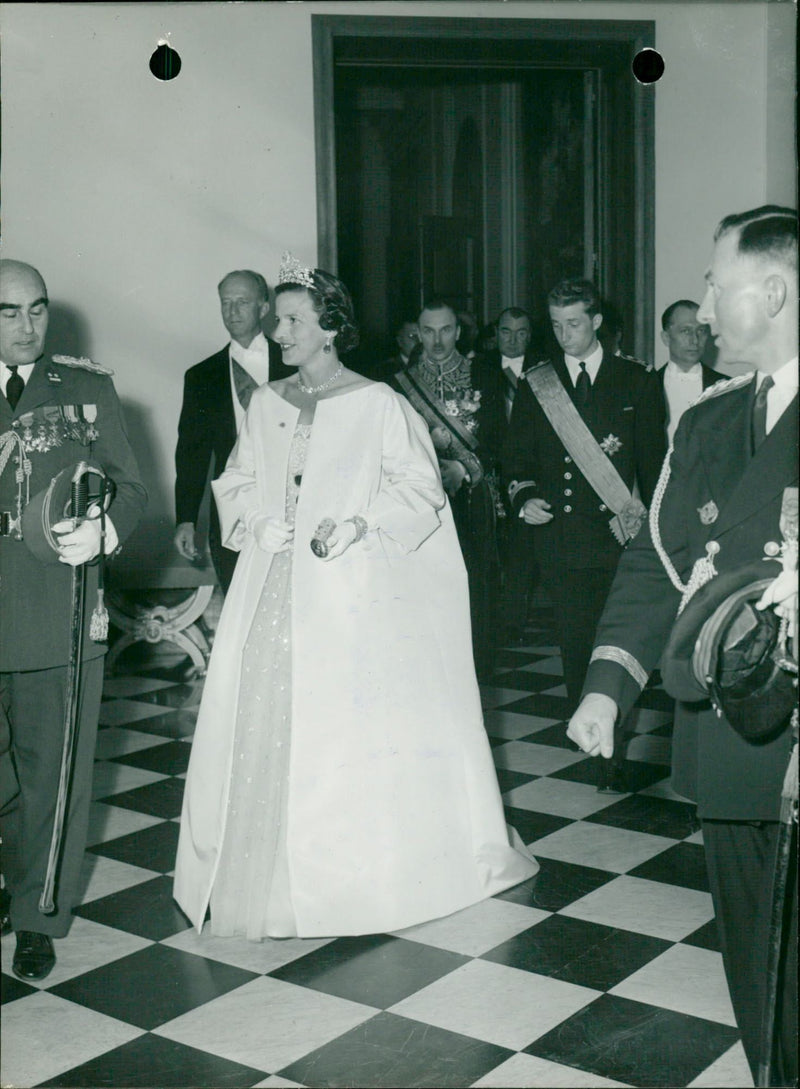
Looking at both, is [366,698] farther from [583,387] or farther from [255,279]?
[255,279]

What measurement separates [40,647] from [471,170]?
5.83m

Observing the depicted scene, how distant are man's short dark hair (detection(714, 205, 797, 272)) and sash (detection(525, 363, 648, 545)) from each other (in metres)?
2.38

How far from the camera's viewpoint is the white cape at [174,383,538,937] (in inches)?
123

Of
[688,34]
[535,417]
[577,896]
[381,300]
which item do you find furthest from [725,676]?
[381,300]

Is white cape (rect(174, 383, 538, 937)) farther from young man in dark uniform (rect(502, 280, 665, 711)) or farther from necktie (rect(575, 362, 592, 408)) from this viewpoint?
necktie (rect(575, 362, 592, 408))

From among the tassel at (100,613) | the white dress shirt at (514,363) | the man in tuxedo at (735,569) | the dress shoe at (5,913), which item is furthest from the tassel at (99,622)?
the white dress shirt at (514,363)

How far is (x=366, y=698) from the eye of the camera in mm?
3150

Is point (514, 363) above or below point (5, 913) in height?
above

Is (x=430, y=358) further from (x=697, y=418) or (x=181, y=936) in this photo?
(x=697, y=418)

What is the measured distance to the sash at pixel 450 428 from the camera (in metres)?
5.46

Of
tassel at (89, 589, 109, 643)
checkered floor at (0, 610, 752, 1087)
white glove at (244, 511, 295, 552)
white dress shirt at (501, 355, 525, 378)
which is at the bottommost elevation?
checkered floor at (0, 610, 752, 1087)

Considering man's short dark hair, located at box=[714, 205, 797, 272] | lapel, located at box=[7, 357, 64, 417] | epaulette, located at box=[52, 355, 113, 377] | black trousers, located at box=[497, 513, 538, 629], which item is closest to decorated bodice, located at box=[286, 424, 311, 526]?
epaulette, located at box=[52, 355, 113, 377]

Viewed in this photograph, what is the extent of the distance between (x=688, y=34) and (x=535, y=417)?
2552 mm

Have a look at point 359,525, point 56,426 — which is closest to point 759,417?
point 359,525
